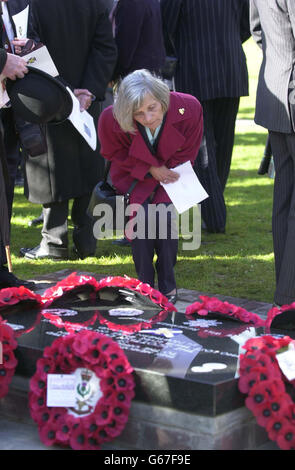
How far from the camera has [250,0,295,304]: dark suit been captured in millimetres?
4754

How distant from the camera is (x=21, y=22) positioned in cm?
537

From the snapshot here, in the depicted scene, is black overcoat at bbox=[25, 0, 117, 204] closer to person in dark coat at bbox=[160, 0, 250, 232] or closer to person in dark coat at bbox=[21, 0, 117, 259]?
Answer: person in dark coat at bbox=[21, 0, 117, 259]

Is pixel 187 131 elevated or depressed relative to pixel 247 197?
elevated

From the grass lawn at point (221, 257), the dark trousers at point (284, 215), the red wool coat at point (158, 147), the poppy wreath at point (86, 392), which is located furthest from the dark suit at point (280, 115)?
the poppy wreath at point (86, 392)

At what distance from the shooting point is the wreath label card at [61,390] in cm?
335

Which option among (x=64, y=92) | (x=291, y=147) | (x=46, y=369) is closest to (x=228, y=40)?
(x=291, y=147)

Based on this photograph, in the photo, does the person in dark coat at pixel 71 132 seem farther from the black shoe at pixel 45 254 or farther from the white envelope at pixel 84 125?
the white envelope at pixel 84 125

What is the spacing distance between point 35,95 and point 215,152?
9.75 ft

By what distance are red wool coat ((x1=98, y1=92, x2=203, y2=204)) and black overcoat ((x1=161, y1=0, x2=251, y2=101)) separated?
5.38 feet

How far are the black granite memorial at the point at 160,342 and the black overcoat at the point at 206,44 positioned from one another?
2.88 metres

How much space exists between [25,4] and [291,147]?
2.01m

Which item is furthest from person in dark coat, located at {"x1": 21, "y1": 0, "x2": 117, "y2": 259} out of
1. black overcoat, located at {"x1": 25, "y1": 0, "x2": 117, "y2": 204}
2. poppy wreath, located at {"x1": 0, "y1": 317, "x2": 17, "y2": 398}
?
poppy wreath, located at {"x1": 0, "y1": 317, "x2": 17, "y2": 398}
